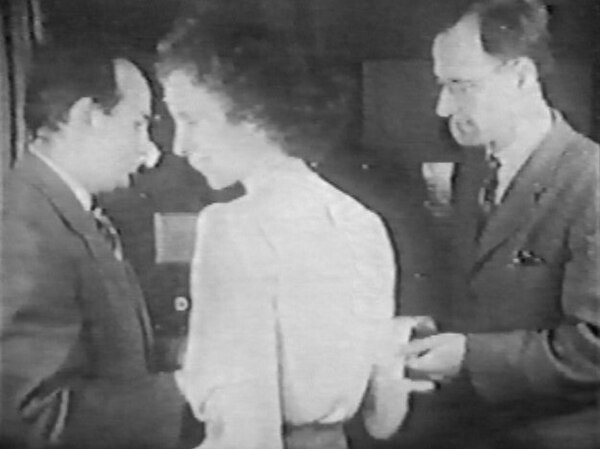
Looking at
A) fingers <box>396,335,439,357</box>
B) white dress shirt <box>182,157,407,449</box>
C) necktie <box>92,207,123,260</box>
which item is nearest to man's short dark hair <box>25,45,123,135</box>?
necktie <box>92,207,123,260</box>

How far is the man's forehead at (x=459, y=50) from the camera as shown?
1442 millimetres

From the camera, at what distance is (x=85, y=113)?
140cm

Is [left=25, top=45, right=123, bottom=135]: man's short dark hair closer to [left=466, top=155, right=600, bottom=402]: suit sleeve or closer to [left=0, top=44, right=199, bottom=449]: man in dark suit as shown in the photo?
[left=0, top=44, right=199, bottom=449]: man in dark suit

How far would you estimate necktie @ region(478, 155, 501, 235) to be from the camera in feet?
4.77

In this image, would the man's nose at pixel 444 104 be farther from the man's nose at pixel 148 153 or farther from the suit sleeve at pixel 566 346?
the man's nose at pixel 148 153

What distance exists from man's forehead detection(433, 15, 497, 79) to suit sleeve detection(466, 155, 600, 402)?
235 mm

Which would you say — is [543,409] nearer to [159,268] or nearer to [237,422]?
[237,422]

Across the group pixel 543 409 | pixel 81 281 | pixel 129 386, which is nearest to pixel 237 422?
pixel 129 386

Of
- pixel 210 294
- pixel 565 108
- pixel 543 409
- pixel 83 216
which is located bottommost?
pixel 543 409

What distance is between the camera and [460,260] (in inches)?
57.1

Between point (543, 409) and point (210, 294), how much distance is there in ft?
1.70

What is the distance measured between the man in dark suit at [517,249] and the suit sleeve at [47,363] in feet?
1.50

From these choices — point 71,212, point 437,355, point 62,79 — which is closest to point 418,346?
point 437,355

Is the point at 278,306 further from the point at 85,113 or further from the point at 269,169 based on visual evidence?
the point at 85,113
